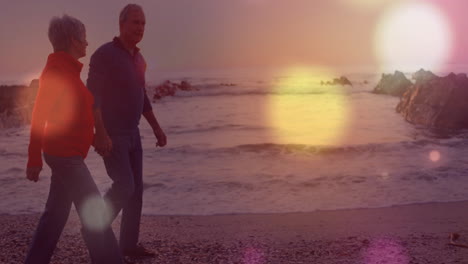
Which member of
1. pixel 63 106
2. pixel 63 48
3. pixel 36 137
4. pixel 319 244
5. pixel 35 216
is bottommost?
pixel 35 216

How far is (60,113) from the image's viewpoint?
342cm

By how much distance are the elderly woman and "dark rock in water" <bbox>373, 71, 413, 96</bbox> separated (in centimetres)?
4139

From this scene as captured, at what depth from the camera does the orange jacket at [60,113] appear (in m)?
3.35

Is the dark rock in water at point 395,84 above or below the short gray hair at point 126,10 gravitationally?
above

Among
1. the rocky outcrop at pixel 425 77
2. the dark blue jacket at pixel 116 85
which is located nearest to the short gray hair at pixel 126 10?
the dark blue jacket at pixel 116 85

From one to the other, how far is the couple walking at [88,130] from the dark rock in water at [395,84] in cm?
4064

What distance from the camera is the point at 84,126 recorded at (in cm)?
354

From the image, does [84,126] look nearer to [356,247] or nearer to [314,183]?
[356,247]

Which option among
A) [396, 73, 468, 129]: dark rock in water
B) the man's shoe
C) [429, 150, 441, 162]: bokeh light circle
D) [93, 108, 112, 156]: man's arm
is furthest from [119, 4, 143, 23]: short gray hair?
[396, 73, 468, 129]: dark rock in water

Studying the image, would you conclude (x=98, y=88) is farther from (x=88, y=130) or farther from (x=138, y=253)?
(x=138, y=253)

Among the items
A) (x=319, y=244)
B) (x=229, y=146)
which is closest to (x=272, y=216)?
(x=319, y=244)

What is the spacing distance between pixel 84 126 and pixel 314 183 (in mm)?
6535

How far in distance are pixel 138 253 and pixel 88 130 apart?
1743 millimetres

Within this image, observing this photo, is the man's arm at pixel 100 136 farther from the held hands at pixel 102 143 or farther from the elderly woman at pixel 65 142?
the elderly woman at pixel 65 142
